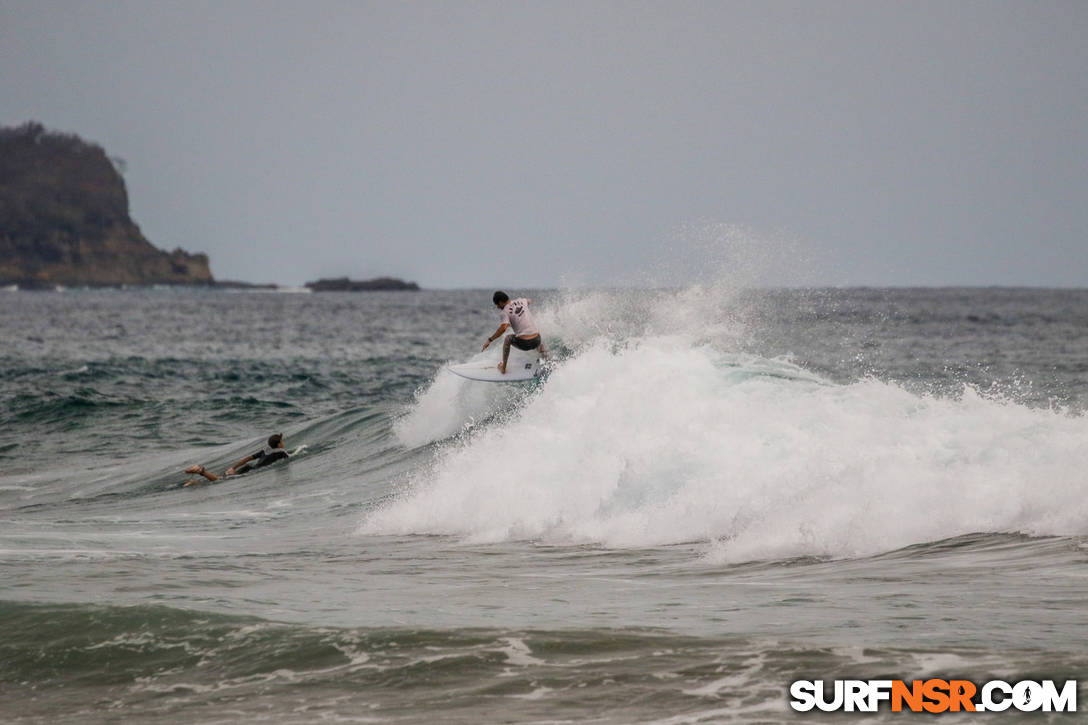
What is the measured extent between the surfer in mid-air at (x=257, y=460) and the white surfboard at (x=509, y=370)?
3.29 m

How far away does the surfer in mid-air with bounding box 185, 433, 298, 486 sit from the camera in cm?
2004

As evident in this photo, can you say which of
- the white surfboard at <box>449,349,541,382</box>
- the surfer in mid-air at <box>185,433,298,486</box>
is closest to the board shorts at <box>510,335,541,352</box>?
the white surfboard at <box>449,349,541,382</box>

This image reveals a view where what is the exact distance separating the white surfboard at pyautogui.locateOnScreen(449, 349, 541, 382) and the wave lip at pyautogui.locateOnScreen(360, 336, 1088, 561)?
204 cm

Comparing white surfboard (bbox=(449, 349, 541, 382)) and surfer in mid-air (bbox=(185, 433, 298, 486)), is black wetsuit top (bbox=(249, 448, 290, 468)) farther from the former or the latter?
white surfboard (bbox=(449, 349, 541, 382))

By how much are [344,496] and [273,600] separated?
A: 7956 mm

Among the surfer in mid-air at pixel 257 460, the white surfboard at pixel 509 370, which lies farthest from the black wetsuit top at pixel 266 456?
the white surfboard at pixel 509 370

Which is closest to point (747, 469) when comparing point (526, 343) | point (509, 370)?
point (526, 343)

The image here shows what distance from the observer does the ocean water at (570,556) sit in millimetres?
7469

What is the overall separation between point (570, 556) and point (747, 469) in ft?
8.08

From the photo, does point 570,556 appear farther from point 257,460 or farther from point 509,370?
point 257,460

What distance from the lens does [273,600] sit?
31.7 feet

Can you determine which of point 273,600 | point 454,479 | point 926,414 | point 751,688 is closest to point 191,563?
point 273,600

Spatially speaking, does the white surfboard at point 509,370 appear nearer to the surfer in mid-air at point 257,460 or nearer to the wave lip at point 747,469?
the wave lip at point 747,469

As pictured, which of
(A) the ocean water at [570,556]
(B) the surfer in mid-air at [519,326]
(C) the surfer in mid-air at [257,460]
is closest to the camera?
(A) the ocean water at [570,556]
